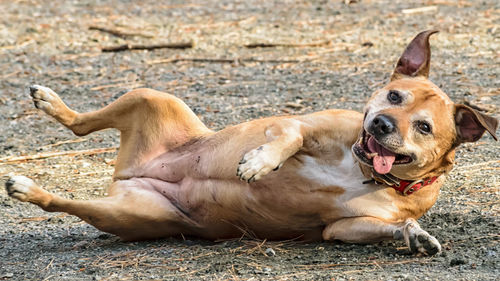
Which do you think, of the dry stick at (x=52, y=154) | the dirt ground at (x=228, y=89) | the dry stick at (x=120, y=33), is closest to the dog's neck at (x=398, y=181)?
the dirt ground at (x=228, y=89)

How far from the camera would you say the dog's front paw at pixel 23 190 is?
432cm

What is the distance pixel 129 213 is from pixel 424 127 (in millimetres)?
1733

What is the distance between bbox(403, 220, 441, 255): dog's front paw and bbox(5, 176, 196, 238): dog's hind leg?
1.30 meters

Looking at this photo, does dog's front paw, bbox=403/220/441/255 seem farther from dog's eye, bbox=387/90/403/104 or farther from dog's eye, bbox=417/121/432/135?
dog's eye, bbox=387/90/403/104

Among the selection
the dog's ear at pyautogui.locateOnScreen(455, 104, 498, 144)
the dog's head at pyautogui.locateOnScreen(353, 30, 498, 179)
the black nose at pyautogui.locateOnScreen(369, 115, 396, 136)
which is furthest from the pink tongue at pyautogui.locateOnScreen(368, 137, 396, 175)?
the dog's ear at pyautogui.locateOnScreen(455, 104, 498, 144)

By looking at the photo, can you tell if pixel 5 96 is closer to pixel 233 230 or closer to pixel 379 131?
pixel 233 230

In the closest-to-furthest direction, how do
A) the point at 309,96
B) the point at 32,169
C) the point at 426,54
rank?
the point at 426,54 → the point at 32,169 → the point at 309,96

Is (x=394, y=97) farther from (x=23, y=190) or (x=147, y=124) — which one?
(x=23, y=190)

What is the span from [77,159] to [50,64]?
126 inches

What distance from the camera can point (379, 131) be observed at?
3.96 meters

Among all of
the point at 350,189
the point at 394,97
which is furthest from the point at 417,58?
the point at 350,189

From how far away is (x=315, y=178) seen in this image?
423 centimetres

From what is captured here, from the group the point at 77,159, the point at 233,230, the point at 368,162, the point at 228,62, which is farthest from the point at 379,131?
the point at 228,62

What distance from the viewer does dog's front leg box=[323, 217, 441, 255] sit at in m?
3.86
